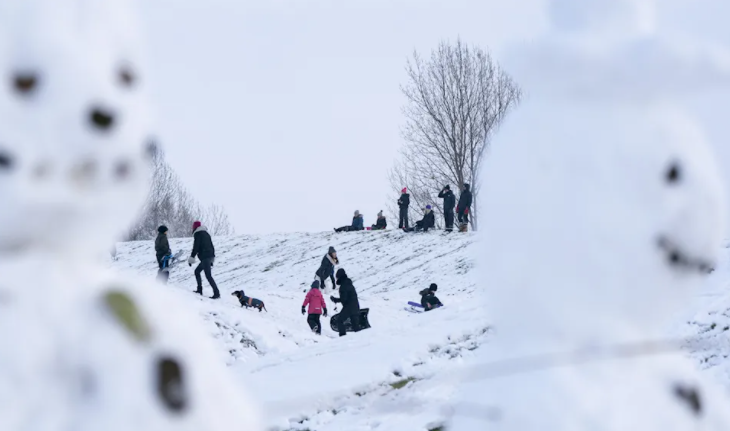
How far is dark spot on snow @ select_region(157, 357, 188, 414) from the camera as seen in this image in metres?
1.60

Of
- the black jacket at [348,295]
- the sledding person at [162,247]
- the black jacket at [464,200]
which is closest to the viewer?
the black jacket at [348,295]

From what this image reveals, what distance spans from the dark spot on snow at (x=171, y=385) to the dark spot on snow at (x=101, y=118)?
428 millimetres

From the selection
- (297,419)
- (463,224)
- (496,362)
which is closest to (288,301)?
(463,224)

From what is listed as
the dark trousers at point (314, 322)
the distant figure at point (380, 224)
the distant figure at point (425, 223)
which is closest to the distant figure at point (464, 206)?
the distant figure at point (425, 223)

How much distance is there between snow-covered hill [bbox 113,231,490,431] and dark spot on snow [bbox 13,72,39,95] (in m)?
0.62

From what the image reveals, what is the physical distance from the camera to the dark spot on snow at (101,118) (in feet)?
5.44

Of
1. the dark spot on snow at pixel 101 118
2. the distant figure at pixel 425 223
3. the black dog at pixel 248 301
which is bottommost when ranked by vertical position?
the black dog at pixel 248 301

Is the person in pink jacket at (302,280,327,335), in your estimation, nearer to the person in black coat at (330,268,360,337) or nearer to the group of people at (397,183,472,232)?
the person in black coat at (330,268,360,337)

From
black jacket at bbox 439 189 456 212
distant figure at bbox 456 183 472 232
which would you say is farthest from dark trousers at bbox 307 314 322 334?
black jacket at bbox 439 189 456 212

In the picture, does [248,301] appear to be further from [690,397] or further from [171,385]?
[171,385]

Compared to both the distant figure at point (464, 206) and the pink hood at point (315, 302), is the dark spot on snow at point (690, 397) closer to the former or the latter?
the pink hood at point (315, 302)

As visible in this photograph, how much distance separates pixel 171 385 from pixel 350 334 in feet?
29.7

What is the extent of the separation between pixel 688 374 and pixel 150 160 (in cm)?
153

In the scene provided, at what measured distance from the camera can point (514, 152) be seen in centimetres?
257
